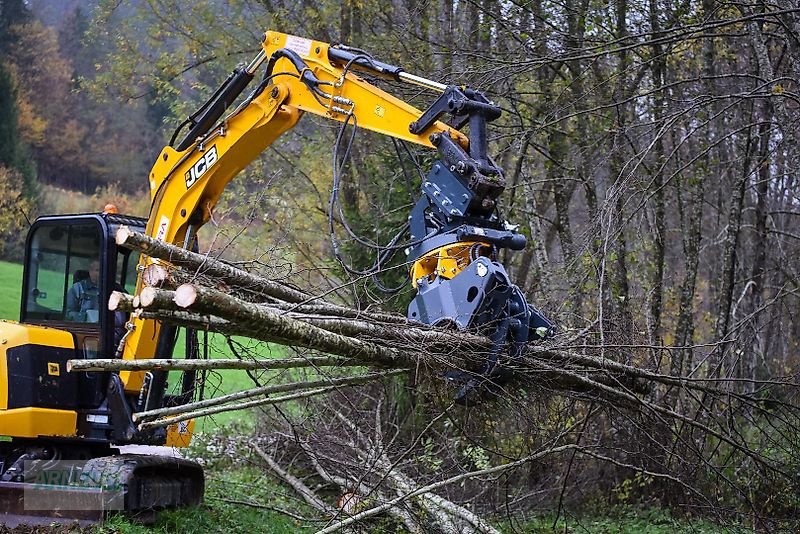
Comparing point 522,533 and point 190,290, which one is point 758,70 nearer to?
point 522,533

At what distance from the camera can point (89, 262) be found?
788cm

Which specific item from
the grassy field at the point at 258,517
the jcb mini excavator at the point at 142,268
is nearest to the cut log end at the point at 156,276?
the grassy field at the point at 258,517

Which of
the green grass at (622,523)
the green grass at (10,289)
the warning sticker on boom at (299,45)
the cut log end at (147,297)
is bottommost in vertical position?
the green grass at (10,289)

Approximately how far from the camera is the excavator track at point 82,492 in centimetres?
731

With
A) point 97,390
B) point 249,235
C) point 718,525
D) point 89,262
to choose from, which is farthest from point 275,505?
point 249,235

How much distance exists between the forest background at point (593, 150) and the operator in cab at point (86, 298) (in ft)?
4.00

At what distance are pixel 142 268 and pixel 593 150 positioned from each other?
5.87 m

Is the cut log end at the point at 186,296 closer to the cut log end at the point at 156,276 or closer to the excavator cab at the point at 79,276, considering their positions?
the cut log end at the point at 156,276

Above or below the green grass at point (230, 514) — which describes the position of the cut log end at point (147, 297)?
above

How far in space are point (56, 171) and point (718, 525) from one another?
35.7 metres

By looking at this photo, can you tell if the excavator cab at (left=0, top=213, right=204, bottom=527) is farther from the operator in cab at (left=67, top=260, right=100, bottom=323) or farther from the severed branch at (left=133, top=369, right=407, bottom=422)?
the severed branch at (left=133, top=369, right=407, bottom=422)

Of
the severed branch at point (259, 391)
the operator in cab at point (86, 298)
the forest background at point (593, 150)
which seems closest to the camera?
the severed branch at point (259, 391)

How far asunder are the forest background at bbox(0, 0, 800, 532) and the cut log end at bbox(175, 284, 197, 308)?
1.20 meters

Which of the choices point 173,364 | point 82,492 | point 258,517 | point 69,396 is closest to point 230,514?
point 258,517
